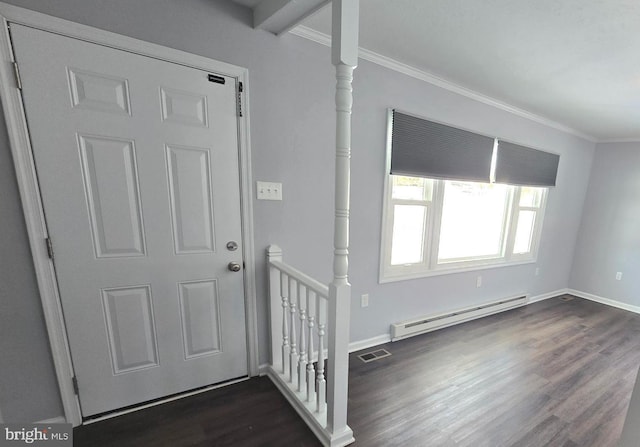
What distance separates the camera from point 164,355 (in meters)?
1.64

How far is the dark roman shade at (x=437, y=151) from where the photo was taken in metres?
2.29

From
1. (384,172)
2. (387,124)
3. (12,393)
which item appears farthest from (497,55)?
(12,393)

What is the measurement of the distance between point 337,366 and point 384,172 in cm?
159

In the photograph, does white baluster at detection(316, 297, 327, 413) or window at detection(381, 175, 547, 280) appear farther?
window at detection(381, 175, 547, 280)

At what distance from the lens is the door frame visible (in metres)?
1.17

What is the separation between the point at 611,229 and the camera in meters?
3.98

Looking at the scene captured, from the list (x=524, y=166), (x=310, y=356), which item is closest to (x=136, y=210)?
(x=310, y=356)

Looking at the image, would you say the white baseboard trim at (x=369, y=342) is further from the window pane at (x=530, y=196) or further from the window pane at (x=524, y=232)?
the window pane at (x=530, y=196)

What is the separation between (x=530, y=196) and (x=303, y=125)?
3.64m

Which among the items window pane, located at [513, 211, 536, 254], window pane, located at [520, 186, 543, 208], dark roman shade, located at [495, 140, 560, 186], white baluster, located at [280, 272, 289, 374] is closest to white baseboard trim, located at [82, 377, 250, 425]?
white baluster, located at [280, 272, 289, 374]

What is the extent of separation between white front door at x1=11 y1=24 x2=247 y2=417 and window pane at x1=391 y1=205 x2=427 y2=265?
1.51 metres

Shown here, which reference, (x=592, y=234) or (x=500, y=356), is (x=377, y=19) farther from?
(x=592, y=234)

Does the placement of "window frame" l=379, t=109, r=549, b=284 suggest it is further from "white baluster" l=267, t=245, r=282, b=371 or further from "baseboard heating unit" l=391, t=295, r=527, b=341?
"white baluster" l=267, t=245, r=282, b=371

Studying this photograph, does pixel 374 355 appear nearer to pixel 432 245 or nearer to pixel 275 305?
pixel 275 305
